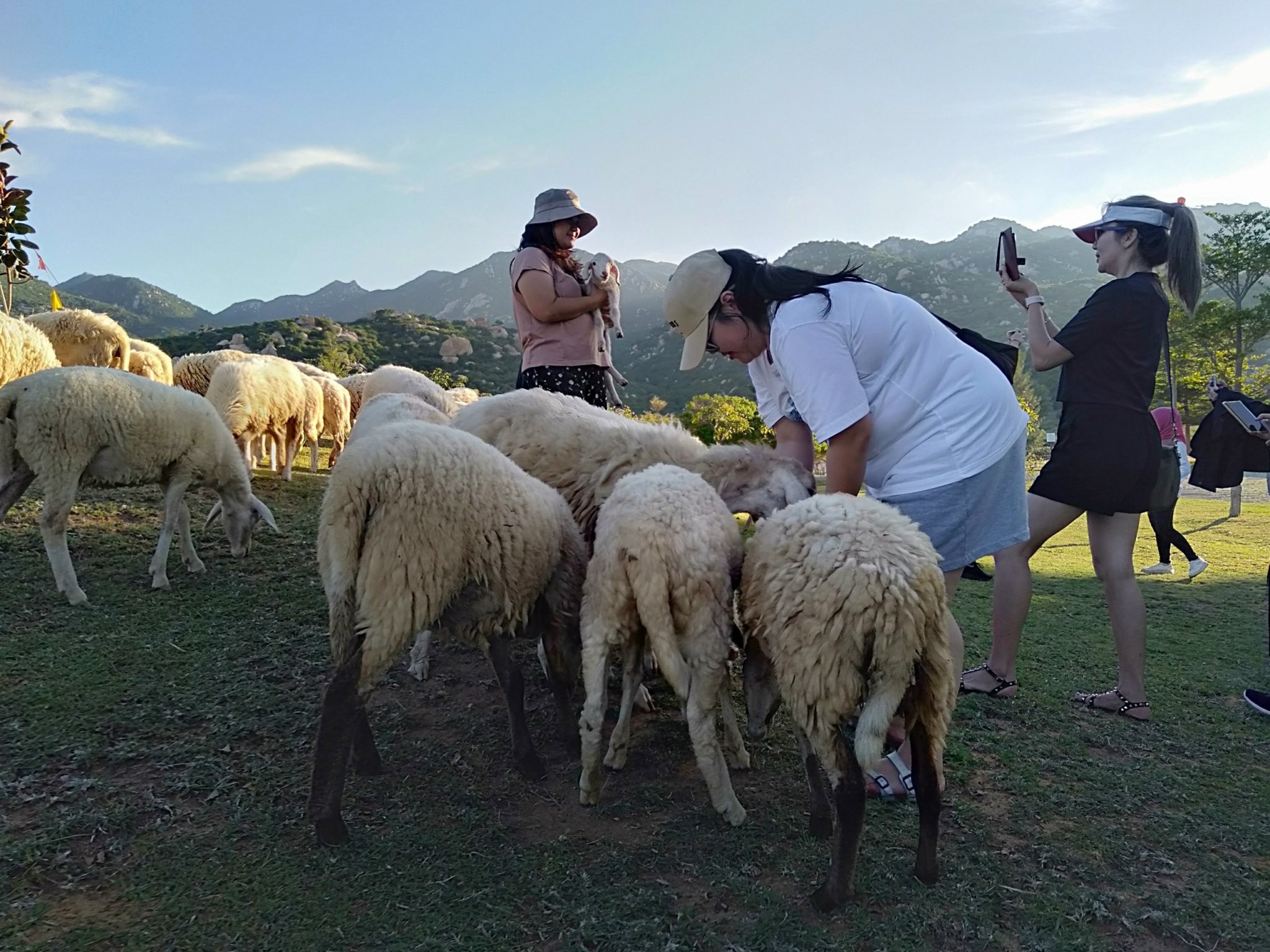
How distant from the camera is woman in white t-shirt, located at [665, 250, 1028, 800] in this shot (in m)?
2.41

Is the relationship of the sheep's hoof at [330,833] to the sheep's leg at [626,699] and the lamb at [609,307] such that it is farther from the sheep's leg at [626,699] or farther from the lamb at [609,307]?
the lamb at [609,307]

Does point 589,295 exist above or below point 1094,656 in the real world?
above

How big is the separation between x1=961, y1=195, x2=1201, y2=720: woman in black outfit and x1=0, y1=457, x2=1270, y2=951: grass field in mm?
531

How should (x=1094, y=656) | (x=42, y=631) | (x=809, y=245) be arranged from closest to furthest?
(x=42, y=631) → (x=1094, y=656) → (x=809, y=245)

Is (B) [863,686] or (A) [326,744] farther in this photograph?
(A) [326,744]

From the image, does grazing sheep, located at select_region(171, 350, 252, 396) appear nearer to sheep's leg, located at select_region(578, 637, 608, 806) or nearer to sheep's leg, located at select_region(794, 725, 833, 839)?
sheep's leg, located at select_region(578, 637, 608, 806)

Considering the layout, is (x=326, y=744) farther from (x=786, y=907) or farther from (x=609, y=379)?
(x=609, y=379)

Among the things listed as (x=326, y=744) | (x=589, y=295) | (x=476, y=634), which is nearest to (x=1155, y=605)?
(x=589, y=295)

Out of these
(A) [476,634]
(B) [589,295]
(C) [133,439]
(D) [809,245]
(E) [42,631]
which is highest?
(D) [809,245]

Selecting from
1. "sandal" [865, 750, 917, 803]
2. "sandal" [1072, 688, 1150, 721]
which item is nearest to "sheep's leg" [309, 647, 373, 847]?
"sandal" [865, 750, 917, 803]

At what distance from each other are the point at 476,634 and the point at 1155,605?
5.51 meters

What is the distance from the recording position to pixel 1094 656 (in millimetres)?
4359

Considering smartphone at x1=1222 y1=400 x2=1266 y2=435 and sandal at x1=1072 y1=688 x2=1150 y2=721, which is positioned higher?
smartphone at x1=1222 y1=400 x2=1266 y2=435

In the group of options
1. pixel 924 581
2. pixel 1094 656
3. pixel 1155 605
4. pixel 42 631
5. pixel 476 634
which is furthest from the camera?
pixel 1155 605
